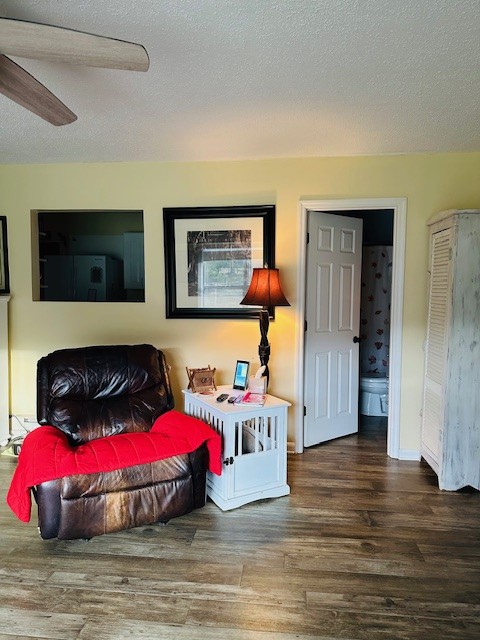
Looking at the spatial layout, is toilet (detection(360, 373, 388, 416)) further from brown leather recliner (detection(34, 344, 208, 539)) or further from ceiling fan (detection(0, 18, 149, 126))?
ceiling fan (detection(0, 18, 149, 126))

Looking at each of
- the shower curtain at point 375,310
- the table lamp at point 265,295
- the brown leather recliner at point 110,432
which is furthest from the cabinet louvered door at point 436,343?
the brown leather recliner at point 110,432

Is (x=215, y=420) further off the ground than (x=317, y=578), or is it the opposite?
(x=215, y=420)

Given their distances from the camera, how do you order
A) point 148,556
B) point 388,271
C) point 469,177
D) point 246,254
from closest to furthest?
point 148,556, point 469,177, point 246,254, point 388,271

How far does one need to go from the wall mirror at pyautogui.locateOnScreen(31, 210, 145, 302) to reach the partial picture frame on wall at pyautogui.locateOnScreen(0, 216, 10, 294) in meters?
0.22

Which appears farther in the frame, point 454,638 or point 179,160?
point 179,160

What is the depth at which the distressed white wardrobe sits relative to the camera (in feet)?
9.03

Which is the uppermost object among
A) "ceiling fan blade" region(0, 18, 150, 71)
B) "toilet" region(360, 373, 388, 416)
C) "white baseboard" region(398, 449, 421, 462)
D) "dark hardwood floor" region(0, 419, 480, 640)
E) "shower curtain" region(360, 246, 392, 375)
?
"ceiling fan blade" region(0, 18, 150, 71)

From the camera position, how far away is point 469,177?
10.6 feet

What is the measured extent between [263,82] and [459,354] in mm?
2051

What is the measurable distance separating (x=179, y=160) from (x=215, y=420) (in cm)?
208

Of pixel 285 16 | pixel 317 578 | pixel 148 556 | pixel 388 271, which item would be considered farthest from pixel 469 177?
pixel 148 556

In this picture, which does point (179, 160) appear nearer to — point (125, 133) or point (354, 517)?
point (125, 133)

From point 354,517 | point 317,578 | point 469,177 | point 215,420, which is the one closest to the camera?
point 317,578

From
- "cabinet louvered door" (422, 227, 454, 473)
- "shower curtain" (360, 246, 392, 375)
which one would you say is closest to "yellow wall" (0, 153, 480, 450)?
"cabinet louvered door" (422, 227, 454, 473)
